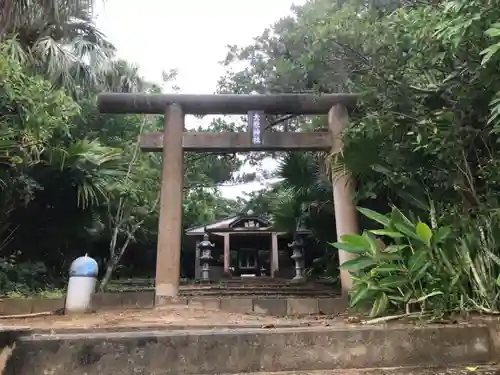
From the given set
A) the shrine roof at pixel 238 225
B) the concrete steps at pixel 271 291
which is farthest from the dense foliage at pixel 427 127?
the shrine roof at pixel 238 225

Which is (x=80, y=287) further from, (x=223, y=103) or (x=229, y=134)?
(x=223, y=103)

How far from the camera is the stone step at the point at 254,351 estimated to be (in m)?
2.05

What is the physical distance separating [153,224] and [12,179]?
5.70 m

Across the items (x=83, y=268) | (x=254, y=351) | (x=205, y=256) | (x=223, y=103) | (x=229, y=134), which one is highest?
(x=223, y=103)

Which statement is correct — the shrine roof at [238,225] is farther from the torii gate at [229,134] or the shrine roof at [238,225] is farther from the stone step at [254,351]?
the stone step at [254,351]

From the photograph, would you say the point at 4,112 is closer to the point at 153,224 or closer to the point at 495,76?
the point at 495,76

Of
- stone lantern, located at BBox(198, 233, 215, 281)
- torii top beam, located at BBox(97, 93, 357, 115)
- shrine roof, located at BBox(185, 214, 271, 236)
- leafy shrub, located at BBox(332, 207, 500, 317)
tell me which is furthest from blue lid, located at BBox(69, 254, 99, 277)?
shrine roof, located at BBox(185, 214, 271, 236)

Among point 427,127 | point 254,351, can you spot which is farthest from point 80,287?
point 427,127

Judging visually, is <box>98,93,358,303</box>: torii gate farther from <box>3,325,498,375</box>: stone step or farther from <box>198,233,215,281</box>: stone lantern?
<box>198,233,215,281</box>: stone lantern

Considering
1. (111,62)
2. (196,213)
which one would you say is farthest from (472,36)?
(196,213)

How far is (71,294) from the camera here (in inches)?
228

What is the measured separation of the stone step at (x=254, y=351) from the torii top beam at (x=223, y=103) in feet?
14.9

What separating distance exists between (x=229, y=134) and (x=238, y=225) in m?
7.73

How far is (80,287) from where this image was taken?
19.1 feet
